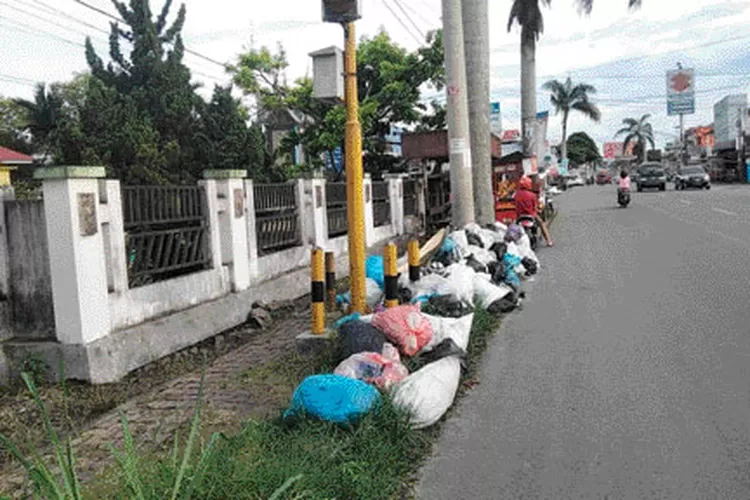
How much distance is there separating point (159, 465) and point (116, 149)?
13415mm

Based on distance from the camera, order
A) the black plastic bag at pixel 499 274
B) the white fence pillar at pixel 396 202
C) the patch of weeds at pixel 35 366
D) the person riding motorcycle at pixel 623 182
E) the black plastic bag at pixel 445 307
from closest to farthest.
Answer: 1. the patch of weeds at pixel 35 366
2. the black plastic bag at pixel 445 307
3. the black plastic bag at pixel 499 274
4. the white fence pillar at pixel 396 202
5. the person riding motorcycle at pixel 623 182

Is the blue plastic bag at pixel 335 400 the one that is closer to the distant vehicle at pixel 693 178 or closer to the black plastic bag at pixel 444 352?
the black plastic bag at pixel 444 352

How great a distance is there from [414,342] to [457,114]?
27.8 ft

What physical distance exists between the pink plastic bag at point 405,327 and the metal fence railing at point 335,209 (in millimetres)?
6958

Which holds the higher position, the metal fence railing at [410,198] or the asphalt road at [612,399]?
→ the metal fence railing at [410,198]

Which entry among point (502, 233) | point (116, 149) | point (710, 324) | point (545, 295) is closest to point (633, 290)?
point (545, 295)

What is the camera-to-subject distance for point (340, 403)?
183 inches

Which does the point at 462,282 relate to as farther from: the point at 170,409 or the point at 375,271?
the point at 170,409

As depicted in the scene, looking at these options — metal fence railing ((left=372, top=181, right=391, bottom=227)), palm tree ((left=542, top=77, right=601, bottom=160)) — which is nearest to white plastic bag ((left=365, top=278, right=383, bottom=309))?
metal fence railing ((left=372, top=181, right=391, bottom=227))

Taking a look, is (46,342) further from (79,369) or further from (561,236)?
(561,236)

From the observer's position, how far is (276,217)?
11.2 m

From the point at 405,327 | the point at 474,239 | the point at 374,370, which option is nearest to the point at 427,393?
the point at 374,370

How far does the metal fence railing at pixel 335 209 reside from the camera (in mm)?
13417

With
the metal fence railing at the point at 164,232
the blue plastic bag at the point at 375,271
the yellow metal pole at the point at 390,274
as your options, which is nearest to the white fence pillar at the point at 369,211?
the blue plastic bag at the point at 375,271
